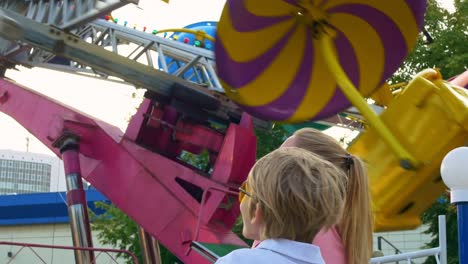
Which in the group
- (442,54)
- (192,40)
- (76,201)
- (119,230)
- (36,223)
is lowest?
(36,223)

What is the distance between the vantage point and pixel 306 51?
18.9 feet

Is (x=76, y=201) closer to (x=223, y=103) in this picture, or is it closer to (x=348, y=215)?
(x=223, y=103)

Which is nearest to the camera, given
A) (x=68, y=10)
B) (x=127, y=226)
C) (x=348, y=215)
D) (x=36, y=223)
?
(x=348, y=215)

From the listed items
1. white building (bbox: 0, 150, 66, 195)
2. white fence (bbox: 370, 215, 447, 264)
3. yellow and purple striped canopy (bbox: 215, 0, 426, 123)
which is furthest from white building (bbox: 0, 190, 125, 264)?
white building (bbox: 0, 150, 66, 195)

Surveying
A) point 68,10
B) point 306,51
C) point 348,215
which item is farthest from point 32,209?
point 348,215

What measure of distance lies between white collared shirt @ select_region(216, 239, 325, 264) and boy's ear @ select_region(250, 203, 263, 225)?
48 mm

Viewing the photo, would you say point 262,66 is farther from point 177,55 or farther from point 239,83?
point 177,55

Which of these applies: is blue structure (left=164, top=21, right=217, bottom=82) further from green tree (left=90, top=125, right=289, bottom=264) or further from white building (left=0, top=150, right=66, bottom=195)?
white building (left=0, top=150, right=66, bottom=195)

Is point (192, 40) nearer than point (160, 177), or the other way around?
point (160, 177)

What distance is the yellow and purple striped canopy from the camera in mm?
5449

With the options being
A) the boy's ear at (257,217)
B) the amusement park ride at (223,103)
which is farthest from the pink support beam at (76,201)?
the boy's ear at (257,217)

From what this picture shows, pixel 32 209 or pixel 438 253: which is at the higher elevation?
pixel 438 253

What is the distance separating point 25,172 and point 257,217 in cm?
10692

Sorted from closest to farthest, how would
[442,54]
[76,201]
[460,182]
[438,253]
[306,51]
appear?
[460,182] → [438,253] → [306,51] → [76,201] → [442,54]
